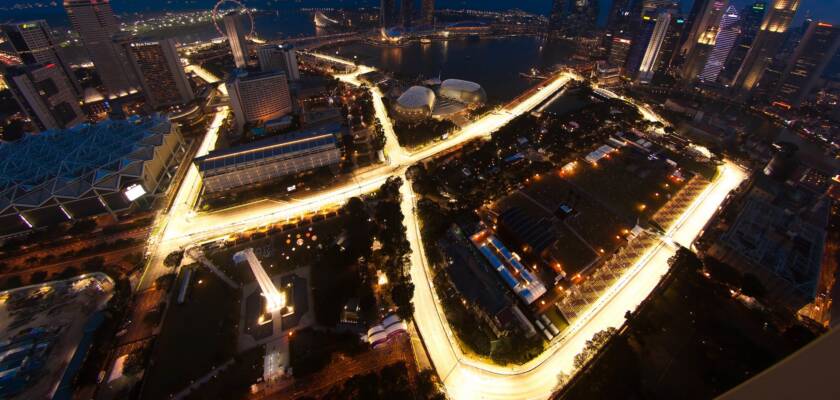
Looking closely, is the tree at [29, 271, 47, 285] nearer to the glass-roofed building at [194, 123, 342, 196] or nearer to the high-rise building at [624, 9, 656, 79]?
the glass-roofed building at [194, 123, 342, 196]

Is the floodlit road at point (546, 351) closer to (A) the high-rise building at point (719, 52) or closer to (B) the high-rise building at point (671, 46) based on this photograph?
(A) the high-rise building at point (719, 52)

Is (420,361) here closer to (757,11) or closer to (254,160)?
(254,160)

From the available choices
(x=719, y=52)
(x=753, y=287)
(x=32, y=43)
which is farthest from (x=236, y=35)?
(x=719, y=52)

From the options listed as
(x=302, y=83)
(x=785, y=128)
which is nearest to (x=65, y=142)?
(x=302, y=83)

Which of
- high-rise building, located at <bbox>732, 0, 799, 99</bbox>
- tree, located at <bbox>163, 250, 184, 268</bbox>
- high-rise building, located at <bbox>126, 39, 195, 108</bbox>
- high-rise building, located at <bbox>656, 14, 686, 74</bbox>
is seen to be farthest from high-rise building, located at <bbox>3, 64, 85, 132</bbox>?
high-rise building, located at <bbox>732, 0, 799, 99</bbox>

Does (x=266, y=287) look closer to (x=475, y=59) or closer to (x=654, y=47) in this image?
(x=475, y=59)

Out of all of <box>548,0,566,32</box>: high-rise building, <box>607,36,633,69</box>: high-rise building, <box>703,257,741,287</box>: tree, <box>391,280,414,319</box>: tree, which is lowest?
<box>391,280,414,319</box>: tree
